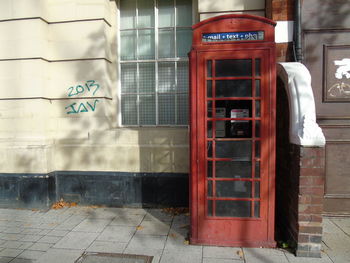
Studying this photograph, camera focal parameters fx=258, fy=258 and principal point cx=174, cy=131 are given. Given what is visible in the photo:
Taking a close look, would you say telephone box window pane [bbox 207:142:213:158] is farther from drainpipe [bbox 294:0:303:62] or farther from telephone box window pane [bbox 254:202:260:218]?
drainpipe [bbox 294:0:303:62]

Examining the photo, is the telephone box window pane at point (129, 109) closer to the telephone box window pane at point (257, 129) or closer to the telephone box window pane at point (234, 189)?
the telephone box window pane at point (234, 189)

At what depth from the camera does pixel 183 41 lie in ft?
16.5

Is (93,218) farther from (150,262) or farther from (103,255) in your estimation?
(150,262)

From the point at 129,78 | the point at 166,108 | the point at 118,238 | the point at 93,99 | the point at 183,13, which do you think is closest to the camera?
the point at 118,238

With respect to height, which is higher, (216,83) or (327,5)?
(327,5)

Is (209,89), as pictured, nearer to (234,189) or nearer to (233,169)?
(233,169)

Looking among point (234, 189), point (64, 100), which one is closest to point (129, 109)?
point (64, 100)

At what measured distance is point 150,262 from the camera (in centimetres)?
306

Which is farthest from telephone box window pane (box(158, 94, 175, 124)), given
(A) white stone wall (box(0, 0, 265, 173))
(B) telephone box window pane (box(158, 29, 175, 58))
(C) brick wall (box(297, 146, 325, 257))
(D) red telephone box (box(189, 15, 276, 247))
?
(C) brick wall (box(297, 146, 325, 257))

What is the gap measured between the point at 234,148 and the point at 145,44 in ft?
9.90

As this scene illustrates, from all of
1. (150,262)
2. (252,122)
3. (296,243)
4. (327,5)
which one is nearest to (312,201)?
(296,243)

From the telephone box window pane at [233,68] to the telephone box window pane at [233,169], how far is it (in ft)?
3.65

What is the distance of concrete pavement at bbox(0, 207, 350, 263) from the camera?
10.3 ft

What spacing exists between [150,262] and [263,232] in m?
1.47
